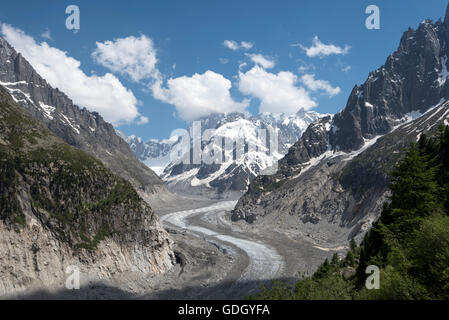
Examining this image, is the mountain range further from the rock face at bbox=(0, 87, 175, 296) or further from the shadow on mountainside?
the shadow on mountainside

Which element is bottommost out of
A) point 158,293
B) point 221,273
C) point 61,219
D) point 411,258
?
point 158,293

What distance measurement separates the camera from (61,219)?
74.2m

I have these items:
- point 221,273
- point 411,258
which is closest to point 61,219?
point 221,273

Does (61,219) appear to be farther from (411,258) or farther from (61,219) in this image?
(411,258)

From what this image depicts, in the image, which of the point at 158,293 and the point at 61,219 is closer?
the point at 158,293

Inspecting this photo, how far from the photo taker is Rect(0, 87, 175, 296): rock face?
2549 inches

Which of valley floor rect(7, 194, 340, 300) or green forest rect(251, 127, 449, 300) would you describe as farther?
valley floor rect(7, 194, 340, 300)

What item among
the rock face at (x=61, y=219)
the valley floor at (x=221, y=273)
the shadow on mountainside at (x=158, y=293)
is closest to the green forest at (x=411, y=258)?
the valley floor at (x=221, y=273)

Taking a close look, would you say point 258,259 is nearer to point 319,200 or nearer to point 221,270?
point 221,270

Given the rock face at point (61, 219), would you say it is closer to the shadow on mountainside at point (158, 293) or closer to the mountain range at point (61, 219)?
the mountain range at point (61, 219)

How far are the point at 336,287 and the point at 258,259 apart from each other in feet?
276

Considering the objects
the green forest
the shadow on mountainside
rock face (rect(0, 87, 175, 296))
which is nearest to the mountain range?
rock face (rect(0, 87, 175, 296))

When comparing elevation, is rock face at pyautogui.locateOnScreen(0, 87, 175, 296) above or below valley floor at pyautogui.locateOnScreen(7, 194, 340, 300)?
above

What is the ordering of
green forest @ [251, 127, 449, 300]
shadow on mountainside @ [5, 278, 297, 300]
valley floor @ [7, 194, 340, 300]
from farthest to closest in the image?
valley floor @ [7, 194, 340, 300] → shadow on mountainside @ [5, 278, 297, 300] → green forest @ [251, 127, 449, 300]
